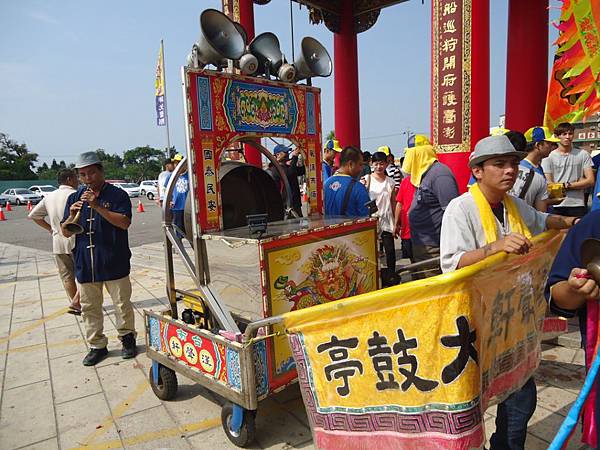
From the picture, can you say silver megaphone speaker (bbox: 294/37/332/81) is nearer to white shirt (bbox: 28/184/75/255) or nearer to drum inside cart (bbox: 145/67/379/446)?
drum inside cart (bbox: 145/67/379/446)

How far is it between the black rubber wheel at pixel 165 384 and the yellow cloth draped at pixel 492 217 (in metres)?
2.41

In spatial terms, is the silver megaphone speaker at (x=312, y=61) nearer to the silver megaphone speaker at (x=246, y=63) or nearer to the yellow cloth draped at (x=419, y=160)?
the silver megaphone speaker at (x=246, y=63)

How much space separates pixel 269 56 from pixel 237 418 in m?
2.61

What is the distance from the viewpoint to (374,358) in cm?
162

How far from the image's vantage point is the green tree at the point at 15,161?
49.9 metres

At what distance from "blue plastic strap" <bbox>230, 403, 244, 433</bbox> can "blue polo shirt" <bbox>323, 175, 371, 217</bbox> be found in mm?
2047

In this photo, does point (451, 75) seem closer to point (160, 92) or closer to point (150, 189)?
point (160, 92)

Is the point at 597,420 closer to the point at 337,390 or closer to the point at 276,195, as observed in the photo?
the point at 337,390

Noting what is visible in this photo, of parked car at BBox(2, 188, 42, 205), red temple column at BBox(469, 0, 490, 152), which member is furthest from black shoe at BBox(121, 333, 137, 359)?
parked car at BBox(2, 188, 42, 205)

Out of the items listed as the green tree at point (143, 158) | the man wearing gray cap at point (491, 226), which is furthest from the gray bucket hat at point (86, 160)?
the green tree at point (143, 158)

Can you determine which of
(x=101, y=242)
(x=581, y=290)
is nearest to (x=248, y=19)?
(x=101, y=242)

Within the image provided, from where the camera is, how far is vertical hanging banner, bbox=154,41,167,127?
16375mm

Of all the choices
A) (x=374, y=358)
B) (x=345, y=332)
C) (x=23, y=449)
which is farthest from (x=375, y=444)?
(x=23, y=449)

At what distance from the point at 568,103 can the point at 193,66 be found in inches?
88.4
